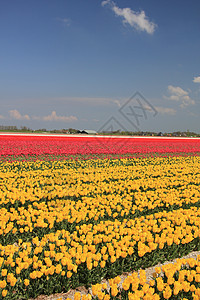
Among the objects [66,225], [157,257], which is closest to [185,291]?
[157,257]

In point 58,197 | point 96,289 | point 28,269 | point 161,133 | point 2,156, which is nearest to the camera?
point 96,289

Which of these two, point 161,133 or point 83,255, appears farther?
point 161,133

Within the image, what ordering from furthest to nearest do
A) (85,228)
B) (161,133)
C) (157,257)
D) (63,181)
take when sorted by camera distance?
(161,133)
(63,181)
(85,228)
(157,257)

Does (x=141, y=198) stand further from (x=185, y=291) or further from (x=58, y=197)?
(x=185, y=291)

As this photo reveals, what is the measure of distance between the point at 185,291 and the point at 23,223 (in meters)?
3.27

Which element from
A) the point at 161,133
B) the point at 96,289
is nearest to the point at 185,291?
the point at 96,289

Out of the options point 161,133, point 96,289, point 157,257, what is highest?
point 161,133

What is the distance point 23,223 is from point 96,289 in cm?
270

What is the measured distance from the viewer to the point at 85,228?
450 cm

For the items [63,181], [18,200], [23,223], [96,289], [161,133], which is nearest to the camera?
[96,289]

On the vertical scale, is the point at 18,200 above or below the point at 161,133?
below

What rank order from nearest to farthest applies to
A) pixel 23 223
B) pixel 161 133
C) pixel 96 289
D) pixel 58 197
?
1. pixel 96 289
2. pixel 23 223
3. pixel 58 197
4. pixel 161 133

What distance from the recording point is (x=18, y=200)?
658 cm

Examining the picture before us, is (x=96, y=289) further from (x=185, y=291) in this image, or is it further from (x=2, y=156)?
(x=2, y=156)
